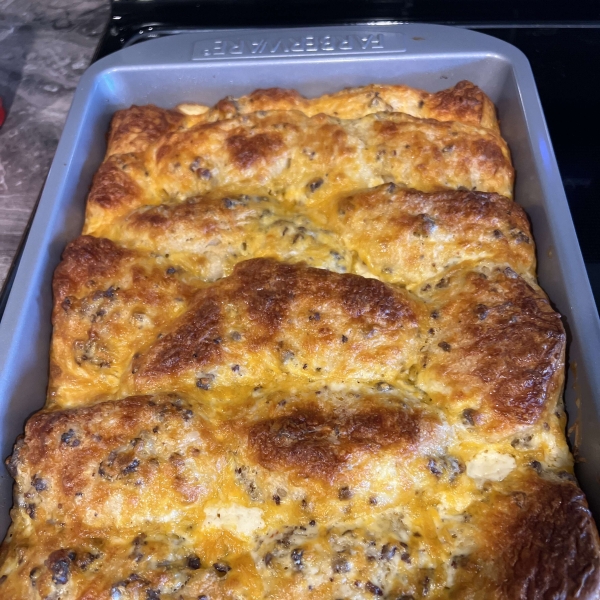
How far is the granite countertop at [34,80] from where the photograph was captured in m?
3.01

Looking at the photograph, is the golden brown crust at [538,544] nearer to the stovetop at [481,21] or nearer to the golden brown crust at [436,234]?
the golden brown crust at [436,234]

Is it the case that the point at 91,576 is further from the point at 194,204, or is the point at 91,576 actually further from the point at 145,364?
the point at 194,204

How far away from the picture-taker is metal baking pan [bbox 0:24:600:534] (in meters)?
1.81

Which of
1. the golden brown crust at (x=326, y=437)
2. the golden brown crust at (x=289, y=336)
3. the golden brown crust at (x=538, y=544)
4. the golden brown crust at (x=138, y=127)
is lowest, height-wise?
the golden brown crust at (x=538, y=544)

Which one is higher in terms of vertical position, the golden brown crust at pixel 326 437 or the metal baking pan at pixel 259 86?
the metal baking pan at pixel 259 86

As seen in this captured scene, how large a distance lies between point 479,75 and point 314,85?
2.37 ft

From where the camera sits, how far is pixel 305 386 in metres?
1.69

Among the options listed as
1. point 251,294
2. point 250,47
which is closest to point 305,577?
point 251,294

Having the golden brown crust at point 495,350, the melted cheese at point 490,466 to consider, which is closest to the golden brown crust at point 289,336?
the golden brown crust at point 495,350

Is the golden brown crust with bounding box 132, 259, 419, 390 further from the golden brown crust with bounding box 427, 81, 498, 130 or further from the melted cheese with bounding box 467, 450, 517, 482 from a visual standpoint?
the golden brown crust with bounding box 427, 81, 498, 130

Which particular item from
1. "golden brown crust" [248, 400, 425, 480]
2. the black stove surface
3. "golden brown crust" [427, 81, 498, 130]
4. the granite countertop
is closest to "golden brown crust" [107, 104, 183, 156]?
the black stove surface

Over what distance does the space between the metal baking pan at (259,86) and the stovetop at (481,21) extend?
31 centimetres

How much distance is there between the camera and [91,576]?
4.80 ft

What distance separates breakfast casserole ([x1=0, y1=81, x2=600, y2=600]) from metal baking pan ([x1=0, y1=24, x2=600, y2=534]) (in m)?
0.08
